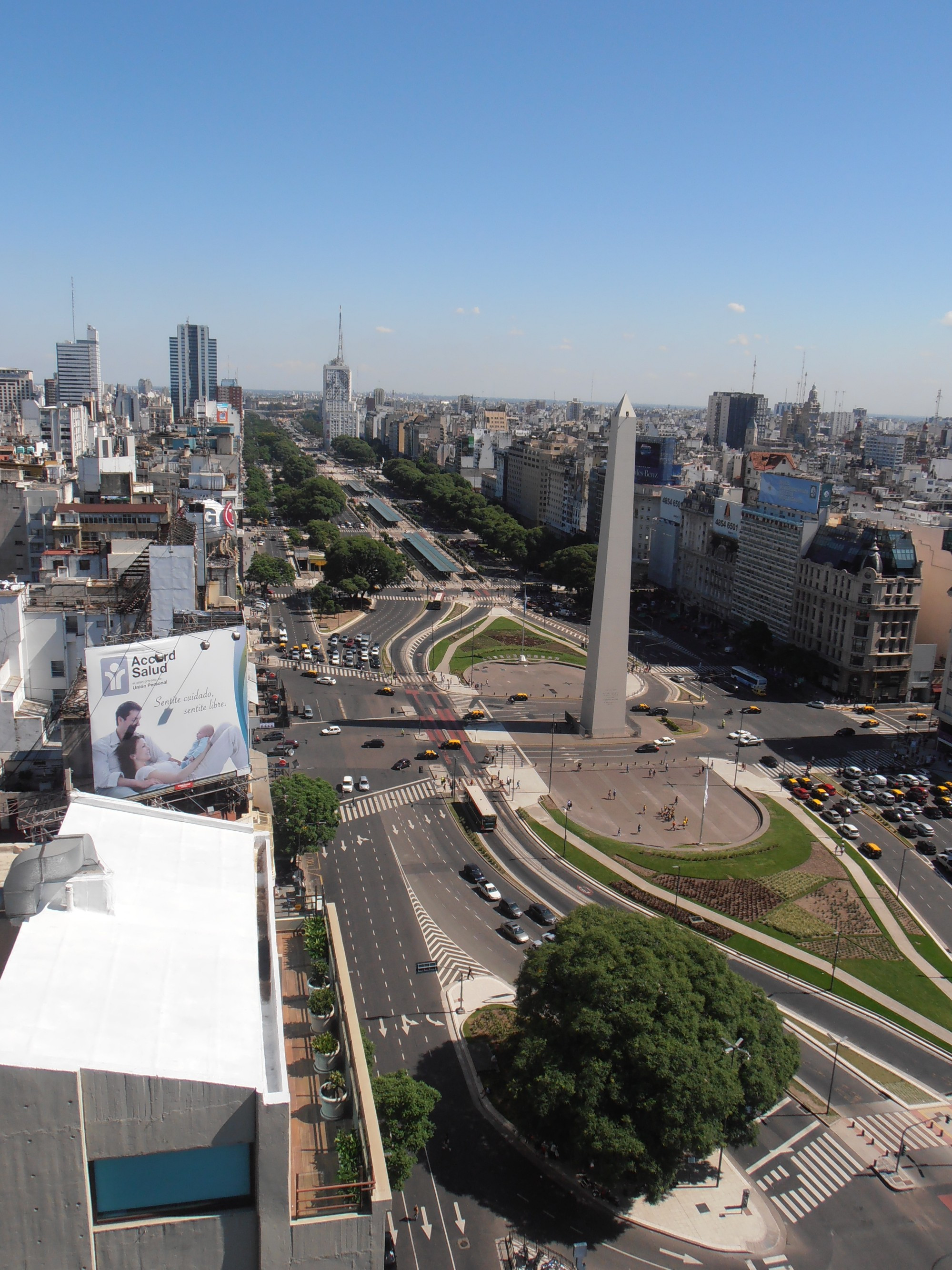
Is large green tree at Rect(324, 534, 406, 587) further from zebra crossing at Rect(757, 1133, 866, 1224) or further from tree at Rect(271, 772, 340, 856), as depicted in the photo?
zebra crossing at Rect(757, 1133, 866, 1224)

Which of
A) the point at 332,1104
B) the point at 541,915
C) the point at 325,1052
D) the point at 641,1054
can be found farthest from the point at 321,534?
the point at 332,1104

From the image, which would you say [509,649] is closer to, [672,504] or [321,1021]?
[672,504]

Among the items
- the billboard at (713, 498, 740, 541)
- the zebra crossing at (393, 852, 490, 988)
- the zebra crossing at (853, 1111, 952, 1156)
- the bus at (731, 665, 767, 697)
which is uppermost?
the billboard at (713, 498, 740, 541)

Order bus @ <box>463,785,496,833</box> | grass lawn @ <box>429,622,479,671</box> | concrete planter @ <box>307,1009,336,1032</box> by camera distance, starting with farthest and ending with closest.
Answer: grass lawn @ <box>429,622,479,671</box> → bus @ <box>463,785,496,833</box> → concrete planter @ <box>307,1009,336,1032</box>

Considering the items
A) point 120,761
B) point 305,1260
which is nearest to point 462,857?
point 120,761

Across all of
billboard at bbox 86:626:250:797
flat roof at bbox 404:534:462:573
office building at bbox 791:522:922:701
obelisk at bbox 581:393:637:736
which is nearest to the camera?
billboard at bbox 86:626:250:797

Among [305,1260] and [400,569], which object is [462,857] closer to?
[305,1260]

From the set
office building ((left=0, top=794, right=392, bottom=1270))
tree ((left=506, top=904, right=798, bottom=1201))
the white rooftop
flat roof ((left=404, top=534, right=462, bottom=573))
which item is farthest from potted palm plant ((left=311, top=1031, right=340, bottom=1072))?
flat roof ((left=404, top=534, right=462, bottom=573))

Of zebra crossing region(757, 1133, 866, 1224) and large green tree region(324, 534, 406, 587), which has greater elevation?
large green tree region(324, 534, 406, 587)
